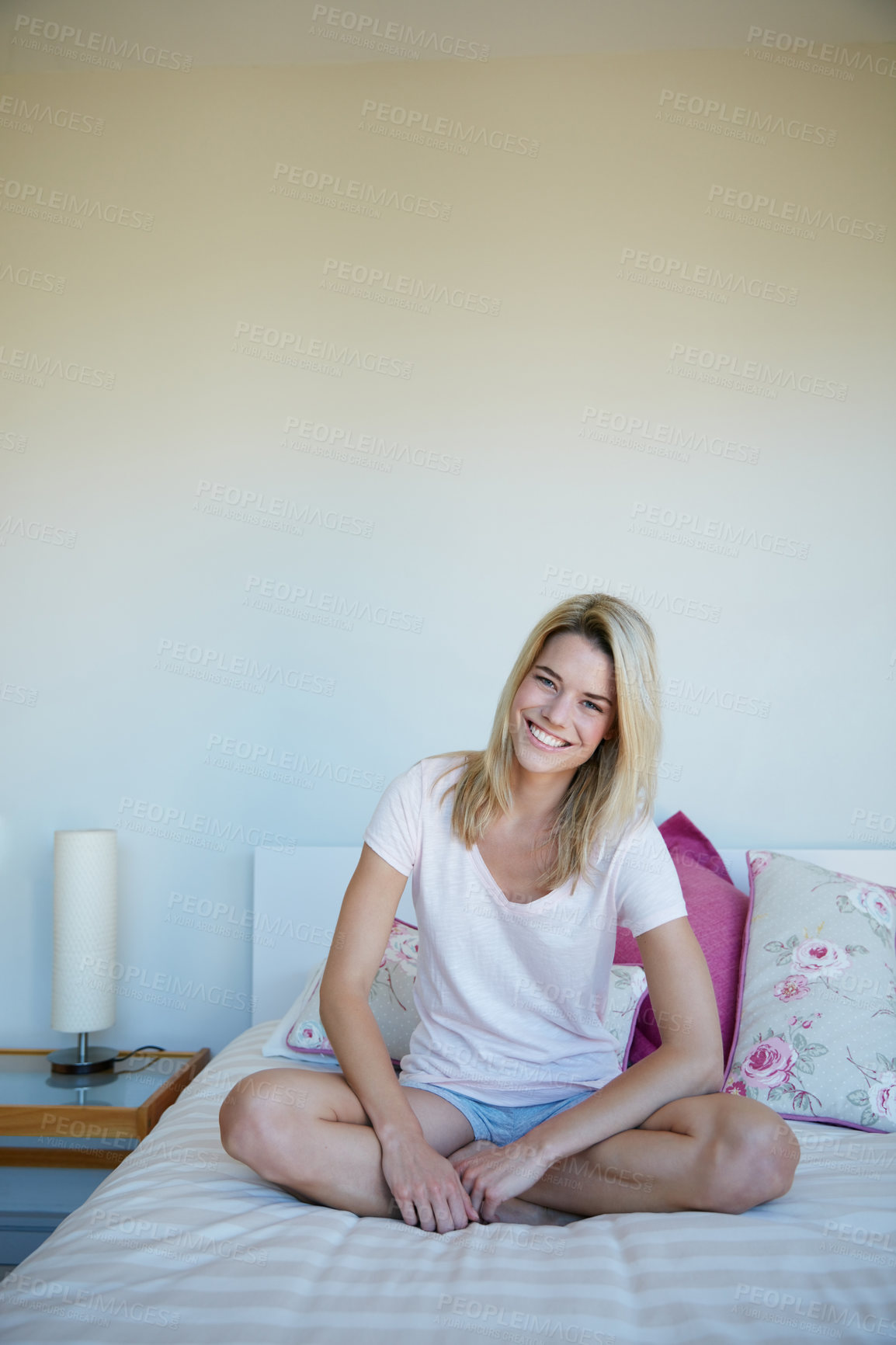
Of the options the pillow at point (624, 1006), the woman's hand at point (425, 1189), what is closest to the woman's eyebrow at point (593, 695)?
the pillow at point (624, 1006)

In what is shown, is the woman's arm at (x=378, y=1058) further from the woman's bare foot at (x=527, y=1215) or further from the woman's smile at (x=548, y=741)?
the woman's smile at (x=548, y=741)

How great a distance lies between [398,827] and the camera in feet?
5.00

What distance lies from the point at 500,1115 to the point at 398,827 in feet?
1.45

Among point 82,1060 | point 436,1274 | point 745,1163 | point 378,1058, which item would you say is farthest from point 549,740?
point 82,1060

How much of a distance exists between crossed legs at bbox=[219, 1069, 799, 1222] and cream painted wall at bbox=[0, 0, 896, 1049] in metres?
1.26

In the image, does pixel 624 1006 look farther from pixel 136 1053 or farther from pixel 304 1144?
pixel 136 1053

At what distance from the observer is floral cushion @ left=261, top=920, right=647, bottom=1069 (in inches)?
71.9

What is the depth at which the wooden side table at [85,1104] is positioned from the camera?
6.77 ft

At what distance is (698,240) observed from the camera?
255 cm

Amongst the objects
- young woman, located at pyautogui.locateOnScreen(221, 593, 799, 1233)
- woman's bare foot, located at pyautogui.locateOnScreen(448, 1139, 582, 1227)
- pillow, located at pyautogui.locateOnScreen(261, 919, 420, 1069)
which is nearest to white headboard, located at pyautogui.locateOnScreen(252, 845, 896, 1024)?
pillow, located at pyautogui.locateOnScreen(261, 919, 420, 1069)

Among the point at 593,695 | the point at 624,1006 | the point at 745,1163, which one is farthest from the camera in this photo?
the point at 624,1006

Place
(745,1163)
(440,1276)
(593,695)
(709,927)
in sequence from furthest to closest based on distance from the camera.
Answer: (709,927), (593,695), (745,1163), (440,1276)

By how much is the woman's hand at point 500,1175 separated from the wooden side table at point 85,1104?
1060mm

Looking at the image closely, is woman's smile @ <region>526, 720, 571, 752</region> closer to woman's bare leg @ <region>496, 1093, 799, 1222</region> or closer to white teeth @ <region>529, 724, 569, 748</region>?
white teeth @ <region>529, 724, 569, 748</region>
